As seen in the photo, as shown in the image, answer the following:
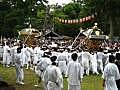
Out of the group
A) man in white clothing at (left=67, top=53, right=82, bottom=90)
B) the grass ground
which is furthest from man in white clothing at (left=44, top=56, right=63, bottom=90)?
the grass ground

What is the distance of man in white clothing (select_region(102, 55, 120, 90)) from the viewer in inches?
530

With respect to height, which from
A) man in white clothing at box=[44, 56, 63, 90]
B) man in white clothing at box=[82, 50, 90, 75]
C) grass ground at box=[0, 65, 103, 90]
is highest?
man in white clothing at box=[82, 50, 90, 75]

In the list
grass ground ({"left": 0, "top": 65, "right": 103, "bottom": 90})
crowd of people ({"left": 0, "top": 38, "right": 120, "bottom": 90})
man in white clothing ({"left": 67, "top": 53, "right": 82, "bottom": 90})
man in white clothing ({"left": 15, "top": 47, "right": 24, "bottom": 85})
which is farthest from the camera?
man in white clothing ({"left": 15, "top": 47, "right": 24, "bottom": 85})

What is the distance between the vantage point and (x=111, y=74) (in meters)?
13.5

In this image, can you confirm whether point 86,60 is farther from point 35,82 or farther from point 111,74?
point 111,74

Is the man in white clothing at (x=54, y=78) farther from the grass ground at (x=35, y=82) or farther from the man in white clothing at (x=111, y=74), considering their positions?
the grass ground at (x=35, y=82)

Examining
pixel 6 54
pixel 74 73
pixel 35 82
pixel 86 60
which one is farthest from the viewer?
pixel 6 54

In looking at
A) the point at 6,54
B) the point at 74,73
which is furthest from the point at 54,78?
the point at 6,54

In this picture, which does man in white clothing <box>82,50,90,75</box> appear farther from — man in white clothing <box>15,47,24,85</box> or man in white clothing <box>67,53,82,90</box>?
man in white clothing <box>67,53,82,90</box>

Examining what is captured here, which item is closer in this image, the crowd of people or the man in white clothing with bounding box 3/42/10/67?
the crowd of people

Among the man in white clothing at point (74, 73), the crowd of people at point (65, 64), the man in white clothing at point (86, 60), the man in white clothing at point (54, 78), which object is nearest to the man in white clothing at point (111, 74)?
the crowd of people at point (65, 64)

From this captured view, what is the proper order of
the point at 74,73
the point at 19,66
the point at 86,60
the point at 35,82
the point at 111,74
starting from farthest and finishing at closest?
the point at 86,60
the point at 35,82
the point at 19,66
the point at 74,73
the point at 111,74

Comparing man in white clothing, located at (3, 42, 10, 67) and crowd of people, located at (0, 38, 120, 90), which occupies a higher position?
man in white clothing, located at (3, 42, 10, 67)

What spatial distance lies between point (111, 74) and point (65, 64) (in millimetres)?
10111
